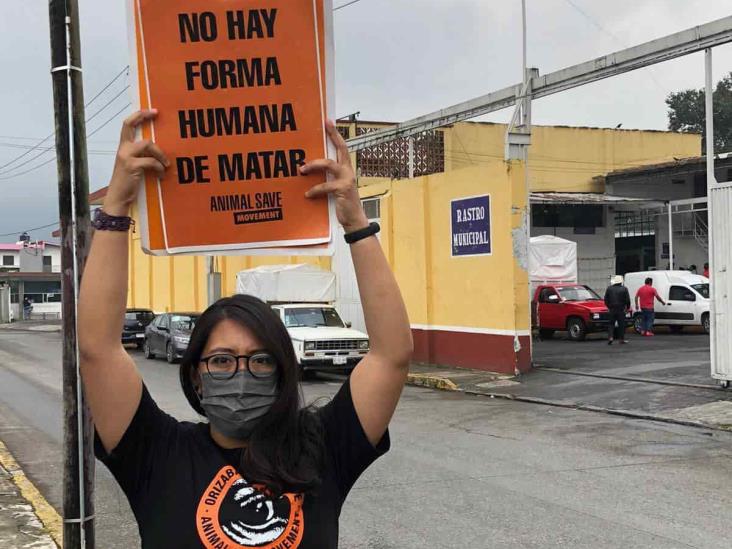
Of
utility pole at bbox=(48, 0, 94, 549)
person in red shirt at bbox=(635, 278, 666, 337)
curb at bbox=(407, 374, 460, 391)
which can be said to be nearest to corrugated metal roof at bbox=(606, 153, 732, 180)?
person in red shirt at bbox=(635, 278, 666, 337)

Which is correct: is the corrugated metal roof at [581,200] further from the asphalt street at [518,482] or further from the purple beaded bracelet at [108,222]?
the purple beaded bracelet at [108,222]

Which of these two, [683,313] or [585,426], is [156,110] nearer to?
[585,426]

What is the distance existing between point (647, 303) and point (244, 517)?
26513mm

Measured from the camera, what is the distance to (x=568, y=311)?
27.1 meters

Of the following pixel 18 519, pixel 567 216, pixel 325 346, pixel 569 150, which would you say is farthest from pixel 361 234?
pixel 569 150

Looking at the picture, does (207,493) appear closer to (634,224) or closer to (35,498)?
(35,498)

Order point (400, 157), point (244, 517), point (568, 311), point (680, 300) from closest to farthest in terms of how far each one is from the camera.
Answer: point (244, 517), point (568, 311), point (680, 300), point (400, 157)

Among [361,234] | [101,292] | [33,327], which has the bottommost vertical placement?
[33,327]

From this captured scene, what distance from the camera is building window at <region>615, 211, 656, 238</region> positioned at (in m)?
42.0

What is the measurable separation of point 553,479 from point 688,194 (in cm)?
3322

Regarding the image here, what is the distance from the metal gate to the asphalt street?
106 inches

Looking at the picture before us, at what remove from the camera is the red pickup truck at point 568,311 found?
26516 mm

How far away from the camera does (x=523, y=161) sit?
18562mm

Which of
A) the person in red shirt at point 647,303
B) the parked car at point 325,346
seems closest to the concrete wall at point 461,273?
the parked car at point 325,346
